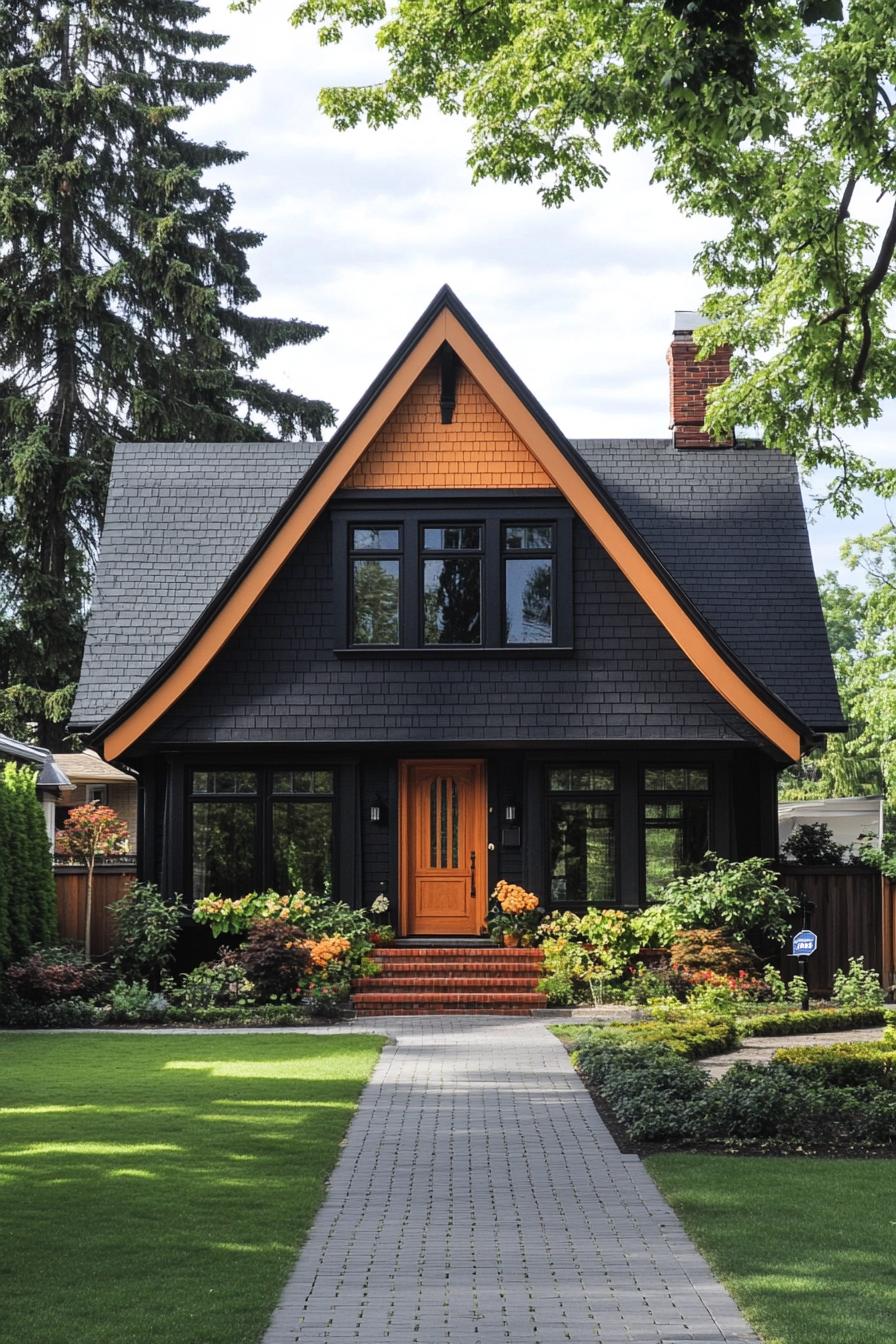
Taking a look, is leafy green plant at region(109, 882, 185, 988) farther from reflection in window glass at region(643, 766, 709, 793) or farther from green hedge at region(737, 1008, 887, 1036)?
green hedge at region(737, 1008, 887, 1036)

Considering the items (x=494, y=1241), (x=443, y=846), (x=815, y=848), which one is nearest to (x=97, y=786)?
(x=443, y=846)

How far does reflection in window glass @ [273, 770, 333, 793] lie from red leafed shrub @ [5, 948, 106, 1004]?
3.30 meters

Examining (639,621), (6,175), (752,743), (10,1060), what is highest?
(6,175)

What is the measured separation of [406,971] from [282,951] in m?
1.66

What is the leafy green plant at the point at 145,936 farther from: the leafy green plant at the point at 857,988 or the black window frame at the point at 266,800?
the leafy green plant at the point at 857,988

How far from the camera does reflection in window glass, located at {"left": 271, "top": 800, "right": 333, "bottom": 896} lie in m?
19.0

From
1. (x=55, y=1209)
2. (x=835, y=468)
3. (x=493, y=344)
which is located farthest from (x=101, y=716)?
(x=55, y=1209)

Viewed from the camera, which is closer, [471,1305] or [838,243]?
[471,1305]

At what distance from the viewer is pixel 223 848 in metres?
19.0

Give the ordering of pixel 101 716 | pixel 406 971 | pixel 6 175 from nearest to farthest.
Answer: pixel 406 971, pixel 101 716, pixel 6 175

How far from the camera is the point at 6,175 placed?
31.8m

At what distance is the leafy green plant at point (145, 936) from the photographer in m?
17.9

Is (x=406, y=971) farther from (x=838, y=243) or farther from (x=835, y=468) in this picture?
(x=838, y=243)

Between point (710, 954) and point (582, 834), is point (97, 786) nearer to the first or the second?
point (582, 834)
